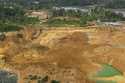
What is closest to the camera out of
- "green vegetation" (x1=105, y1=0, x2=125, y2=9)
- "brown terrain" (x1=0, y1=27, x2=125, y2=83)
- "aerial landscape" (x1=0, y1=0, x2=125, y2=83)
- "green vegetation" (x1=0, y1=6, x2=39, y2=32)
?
"aerial landscape" (x1=0, y1=0, x2=125, y2=83)

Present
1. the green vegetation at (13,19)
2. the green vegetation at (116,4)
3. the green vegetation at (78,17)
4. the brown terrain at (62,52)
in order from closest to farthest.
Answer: the brown terrain at (62,52)
the green vegetation at (13,19)
the green vegetation at (78,17)
the green vegetation at (116,4)

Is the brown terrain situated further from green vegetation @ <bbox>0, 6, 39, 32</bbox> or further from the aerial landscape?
green vegetation @ <bbox>0, 6, 39, 32</bbox>

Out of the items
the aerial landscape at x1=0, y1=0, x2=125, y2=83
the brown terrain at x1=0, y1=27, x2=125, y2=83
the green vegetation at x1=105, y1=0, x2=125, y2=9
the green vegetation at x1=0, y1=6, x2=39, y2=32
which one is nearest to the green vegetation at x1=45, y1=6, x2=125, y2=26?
the aerial landscape at x1=0, y1=0, x2=125, y2=83

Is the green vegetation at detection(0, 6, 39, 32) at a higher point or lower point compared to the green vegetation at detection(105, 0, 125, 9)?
higher

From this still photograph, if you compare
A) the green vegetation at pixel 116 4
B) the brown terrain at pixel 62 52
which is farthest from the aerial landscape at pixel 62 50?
the green vegetation at pixel 116 4

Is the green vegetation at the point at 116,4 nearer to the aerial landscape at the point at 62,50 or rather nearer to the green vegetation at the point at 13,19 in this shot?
the aerial landscape at the point at 62,50

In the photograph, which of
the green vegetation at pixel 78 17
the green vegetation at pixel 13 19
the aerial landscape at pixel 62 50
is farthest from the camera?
the green vegetation at pixel 78 17

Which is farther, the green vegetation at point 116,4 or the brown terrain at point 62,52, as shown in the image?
the green vegetation at point 116,4
